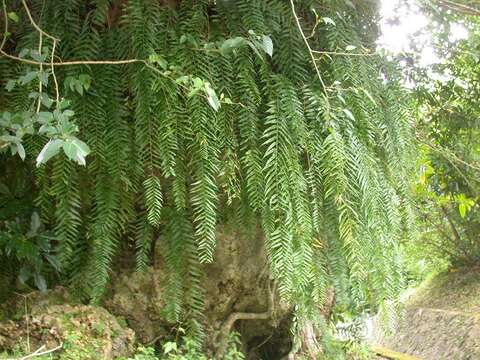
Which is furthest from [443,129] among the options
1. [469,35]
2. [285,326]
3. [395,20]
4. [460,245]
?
[460,245]

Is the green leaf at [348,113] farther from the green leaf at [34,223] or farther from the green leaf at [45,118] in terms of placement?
the green leaf at [34,223]

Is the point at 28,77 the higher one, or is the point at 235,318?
the point at 28,77

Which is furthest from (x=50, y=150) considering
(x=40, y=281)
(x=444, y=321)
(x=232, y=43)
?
(x=444, y=321)

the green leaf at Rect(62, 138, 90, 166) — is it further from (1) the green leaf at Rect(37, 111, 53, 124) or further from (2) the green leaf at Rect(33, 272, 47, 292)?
(2) the green leaf at Rect(33, 272, 47, 292)

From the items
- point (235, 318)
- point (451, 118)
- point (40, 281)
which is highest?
point (451, 118)

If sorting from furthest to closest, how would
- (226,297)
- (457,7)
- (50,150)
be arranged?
(226,297)
(457,7)
(50,150)

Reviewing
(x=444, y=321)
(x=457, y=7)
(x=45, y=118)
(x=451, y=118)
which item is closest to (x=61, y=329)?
(x=45, y=118)

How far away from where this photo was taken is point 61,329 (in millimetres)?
1895

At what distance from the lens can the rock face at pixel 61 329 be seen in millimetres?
1821

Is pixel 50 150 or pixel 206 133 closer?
pixel 50 150

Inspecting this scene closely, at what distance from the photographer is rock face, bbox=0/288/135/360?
182 cm

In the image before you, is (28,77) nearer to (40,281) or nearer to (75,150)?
(75,150)

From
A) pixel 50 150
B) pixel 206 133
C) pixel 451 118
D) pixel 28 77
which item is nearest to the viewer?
pixel 50 150

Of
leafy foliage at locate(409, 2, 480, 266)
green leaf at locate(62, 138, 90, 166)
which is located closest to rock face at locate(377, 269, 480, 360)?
leafy foliage at locate(409, 2, 480, 266)
